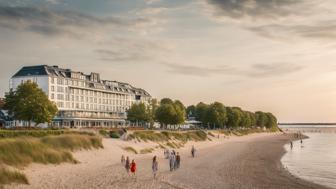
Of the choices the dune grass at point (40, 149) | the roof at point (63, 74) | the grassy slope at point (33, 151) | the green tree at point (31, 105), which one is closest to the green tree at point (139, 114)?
the roof at point (63, 74)

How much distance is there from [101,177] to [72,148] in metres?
16.1

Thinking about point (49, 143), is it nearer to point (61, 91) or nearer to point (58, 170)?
point (58, 170)

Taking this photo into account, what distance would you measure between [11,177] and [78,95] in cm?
12795

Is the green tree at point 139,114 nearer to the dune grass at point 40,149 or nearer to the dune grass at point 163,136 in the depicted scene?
the dune grass at point 163,136

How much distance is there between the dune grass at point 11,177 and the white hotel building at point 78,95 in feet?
335

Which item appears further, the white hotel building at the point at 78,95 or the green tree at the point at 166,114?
the green tree at the point at 166,114

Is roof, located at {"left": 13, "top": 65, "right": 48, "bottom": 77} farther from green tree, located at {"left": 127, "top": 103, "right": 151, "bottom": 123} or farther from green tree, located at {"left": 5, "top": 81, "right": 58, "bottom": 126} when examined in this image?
green tree, located at {"left": 5, "top": 81, "right": 58, "bottom": 126}

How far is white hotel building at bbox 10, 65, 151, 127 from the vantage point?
141 metres

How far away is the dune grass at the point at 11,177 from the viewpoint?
1221 inches

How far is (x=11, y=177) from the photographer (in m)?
31.9

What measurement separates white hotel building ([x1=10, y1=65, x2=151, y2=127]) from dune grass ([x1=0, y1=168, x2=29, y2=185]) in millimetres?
102253

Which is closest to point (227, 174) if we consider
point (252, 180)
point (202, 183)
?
point (252, 180)

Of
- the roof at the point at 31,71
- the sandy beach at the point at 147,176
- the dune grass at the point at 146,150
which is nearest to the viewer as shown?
the sandy beach at the point at 147,176

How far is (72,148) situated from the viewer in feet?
175
